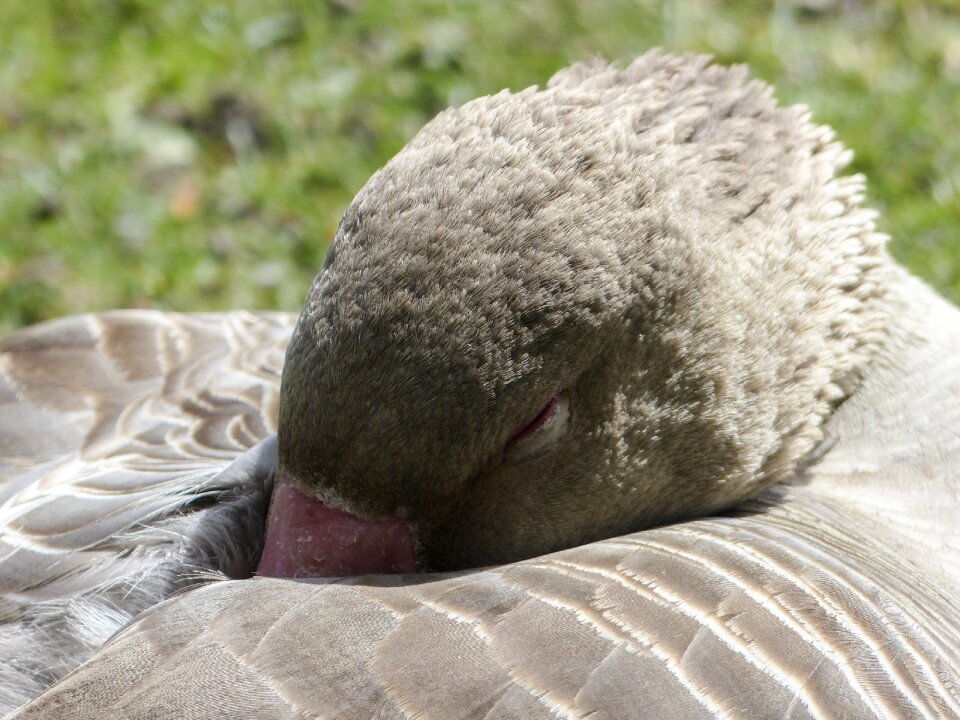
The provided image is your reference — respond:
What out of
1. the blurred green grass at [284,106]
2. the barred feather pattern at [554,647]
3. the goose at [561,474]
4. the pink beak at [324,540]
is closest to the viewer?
the barred feather pattern at [554,647]

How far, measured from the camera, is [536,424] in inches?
126

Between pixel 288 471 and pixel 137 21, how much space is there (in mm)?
5770

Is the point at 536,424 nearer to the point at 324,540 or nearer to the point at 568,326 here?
the point at 568,326

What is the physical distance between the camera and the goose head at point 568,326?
296 cm

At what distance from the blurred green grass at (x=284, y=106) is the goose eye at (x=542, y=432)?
348 centimetres

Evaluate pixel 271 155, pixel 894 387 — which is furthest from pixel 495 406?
pixel 271 155

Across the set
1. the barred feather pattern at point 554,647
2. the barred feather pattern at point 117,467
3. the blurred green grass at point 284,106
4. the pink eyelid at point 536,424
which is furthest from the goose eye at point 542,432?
the blurred green grass at point 284,106

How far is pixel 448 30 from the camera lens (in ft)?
26.1

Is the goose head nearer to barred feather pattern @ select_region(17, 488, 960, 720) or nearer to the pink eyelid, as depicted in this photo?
the pink eyelid

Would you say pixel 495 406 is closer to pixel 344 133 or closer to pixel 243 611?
pixel 243 611

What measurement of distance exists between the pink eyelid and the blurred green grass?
3520mm

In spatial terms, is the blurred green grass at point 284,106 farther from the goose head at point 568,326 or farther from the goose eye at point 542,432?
the goose eye at point 542,432

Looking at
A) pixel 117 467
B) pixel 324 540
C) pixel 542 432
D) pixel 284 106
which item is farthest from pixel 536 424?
pixel 284 106

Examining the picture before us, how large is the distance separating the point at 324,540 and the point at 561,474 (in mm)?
640
